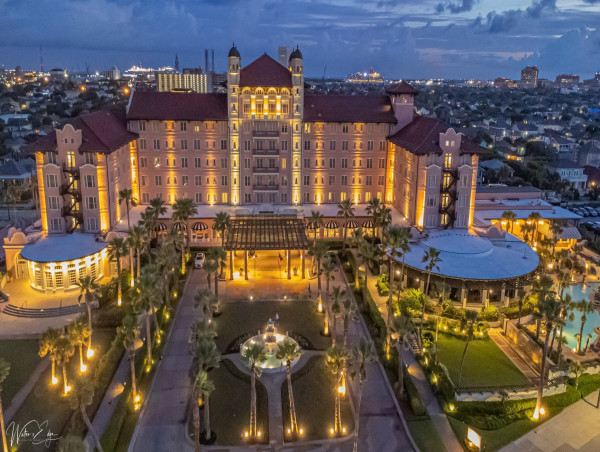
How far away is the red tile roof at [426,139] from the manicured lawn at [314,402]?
39795 mm

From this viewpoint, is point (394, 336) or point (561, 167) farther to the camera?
point (561, 167)

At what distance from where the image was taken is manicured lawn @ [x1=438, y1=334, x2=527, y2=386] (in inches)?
1965

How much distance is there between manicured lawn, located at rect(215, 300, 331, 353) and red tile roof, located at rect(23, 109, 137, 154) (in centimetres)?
3084

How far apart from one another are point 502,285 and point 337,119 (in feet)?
139

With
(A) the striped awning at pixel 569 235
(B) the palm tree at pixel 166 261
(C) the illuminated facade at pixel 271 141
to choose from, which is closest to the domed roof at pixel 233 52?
(C) the illuminated facade at pixel 271 141

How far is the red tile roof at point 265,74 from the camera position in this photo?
88.2 m

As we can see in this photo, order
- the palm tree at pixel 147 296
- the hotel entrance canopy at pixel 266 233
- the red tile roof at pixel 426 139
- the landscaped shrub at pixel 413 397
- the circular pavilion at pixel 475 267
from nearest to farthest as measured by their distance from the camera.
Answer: the landscaped shrub at pixel 413 397, the palm tree at pixel 147 296, the circular pavilion at pixel 475 267, the hotel entrance canopy at pixel 266 233, the red tile roof at pixel 426 139

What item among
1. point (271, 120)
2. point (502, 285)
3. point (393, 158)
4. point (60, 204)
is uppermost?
point (271, 120)

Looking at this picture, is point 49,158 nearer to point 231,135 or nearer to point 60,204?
point 60,204

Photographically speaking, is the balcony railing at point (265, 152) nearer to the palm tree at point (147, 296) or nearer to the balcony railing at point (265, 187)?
the balcony railing at point (265, 187)

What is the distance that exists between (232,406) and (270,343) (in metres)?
9.48

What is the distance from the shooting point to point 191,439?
4053 cm

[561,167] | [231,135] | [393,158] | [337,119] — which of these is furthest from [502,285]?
[561,167]

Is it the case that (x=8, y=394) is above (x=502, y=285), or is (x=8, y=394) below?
below
